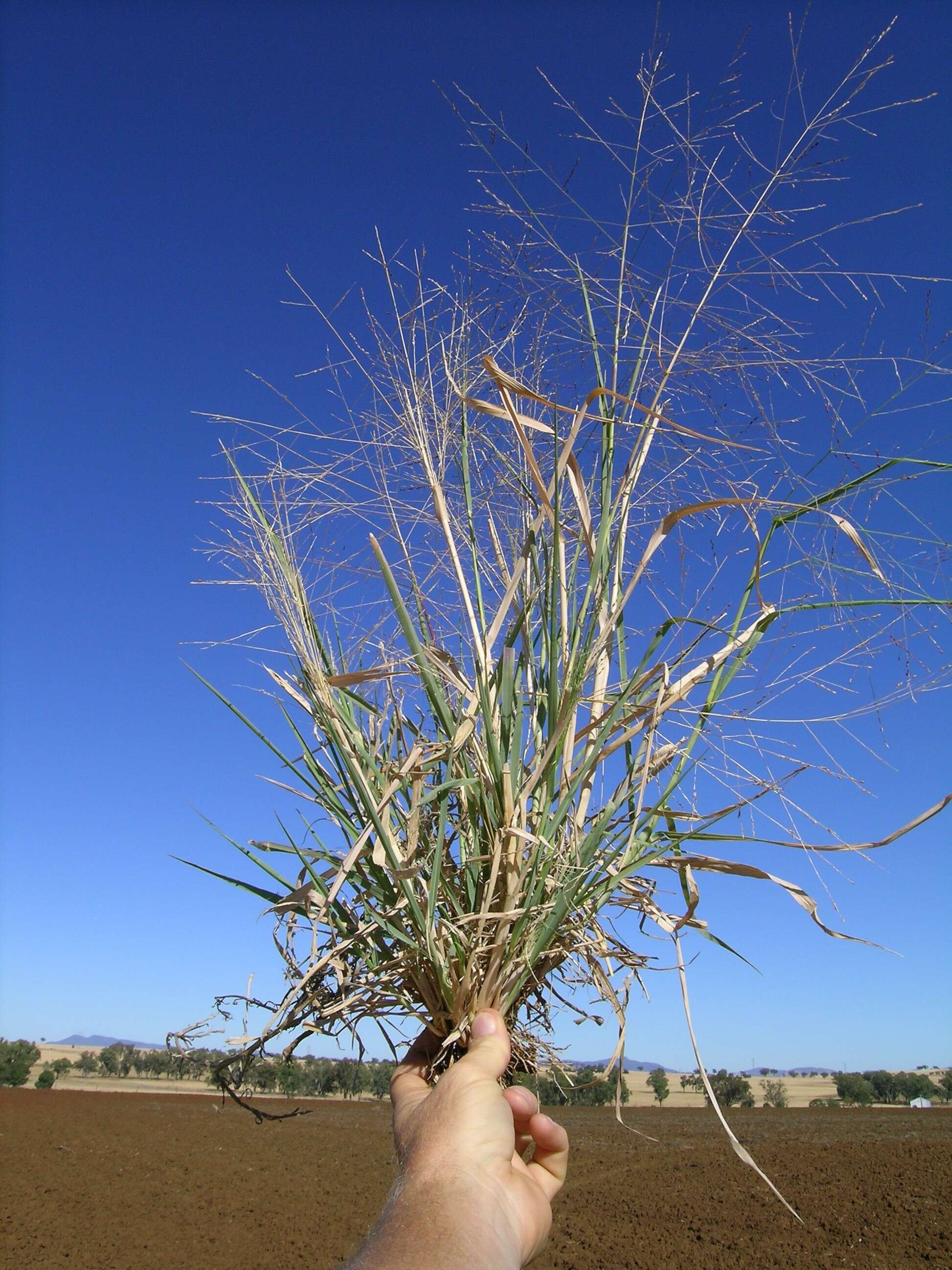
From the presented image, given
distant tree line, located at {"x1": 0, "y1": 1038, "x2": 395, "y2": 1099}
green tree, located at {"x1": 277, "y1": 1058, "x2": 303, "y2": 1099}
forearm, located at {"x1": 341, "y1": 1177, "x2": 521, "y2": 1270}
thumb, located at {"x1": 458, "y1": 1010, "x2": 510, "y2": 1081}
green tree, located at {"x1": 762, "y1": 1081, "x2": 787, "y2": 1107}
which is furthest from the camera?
green tree, located at {"x1": 762, "y1": 1081, "x2": 787, "y2": 1107}

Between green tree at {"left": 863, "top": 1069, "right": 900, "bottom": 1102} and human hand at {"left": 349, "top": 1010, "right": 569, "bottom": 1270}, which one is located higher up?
green tree at {"left": 863, "top": 1069, "right": 900, "bottom": 1102}

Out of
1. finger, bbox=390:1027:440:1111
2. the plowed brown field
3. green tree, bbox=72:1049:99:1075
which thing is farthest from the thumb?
green tree, bbox=72:1049:99:1075

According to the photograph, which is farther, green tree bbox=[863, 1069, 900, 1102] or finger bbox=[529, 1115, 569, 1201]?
green tree bbox=[863, 1069, 900, 1102]

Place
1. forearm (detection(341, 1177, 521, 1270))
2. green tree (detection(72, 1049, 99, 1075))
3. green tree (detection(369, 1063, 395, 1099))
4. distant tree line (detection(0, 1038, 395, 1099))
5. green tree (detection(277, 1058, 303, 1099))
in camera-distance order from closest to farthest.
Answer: forearm (detection(341, 1177, 521, 1270)) → green tree (detection(277, 1058, 303, 1099)) → green tree (detection(369, 1063, 395, 1099)) → distant tree line (detection(0, 1038, 395, 1099)) → green tree (detection(72, 1049, 99, 1075))

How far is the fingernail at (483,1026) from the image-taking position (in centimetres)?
104

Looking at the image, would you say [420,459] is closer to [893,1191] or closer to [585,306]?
[585,306]

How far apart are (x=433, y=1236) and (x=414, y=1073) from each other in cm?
32

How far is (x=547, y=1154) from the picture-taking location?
1.17 m

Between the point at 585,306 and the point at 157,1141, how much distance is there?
17.4 meters

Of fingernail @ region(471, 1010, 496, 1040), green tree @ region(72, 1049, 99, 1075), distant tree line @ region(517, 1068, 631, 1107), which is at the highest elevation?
green tree @ region(72, 1049, 99, 1075)

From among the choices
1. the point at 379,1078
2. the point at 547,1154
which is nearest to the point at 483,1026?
the point at 547,1154

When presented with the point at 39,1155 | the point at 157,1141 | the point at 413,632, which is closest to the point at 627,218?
the point at 413,632

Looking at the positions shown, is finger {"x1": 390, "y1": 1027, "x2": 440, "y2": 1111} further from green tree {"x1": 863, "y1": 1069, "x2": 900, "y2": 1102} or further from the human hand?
green tree {"x1": 863, "y1": 1069, "x2": 900, "y2": 1102}

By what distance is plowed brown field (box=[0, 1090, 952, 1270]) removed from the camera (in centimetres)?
824
